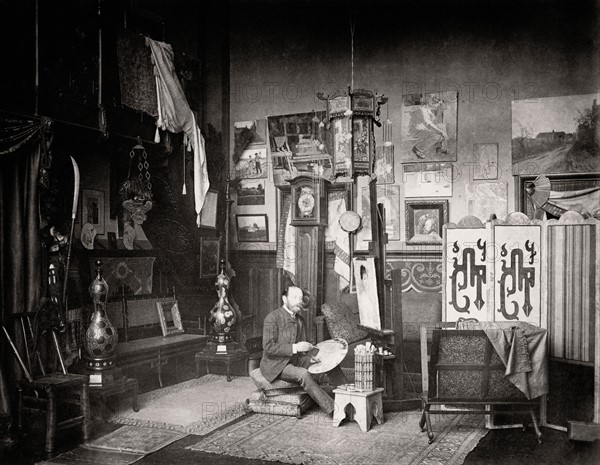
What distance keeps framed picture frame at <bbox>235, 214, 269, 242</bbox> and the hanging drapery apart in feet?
4.96

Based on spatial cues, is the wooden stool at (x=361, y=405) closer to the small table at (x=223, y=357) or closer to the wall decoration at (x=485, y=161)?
the small table at (x=223, y=357)

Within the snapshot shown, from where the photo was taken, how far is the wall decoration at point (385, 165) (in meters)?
9.49

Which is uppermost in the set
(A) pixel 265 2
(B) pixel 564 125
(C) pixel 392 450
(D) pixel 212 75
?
(A) pixel 265 2

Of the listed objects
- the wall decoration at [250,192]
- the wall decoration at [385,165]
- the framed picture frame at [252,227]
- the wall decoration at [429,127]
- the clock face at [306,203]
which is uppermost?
the wall decoration at [429,127]

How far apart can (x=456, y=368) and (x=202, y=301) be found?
4518mm

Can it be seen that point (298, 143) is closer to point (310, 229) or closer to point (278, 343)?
point (310, 229)

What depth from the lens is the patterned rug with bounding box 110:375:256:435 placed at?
6.15 metres

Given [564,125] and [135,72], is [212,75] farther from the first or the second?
[564,125]

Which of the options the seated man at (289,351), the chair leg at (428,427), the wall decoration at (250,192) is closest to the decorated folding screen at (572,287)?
the chair leg at (428,427)

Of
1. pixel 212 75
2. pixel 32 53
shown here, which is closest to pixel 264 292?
pixel 212 75

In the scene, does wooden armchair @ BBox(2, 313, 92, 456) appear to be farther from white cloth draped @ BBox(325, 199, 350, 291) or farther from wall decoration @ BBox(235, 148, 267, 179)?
wall decoration @ BBox(235, 148, 267, 179)

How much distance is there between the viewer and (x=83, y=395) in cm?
577

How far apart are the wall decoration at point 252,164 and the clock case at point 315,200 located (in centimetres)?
185

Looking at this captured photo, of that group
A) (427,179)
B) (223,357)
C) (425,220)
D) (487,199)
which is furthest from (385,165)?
(223,357)
